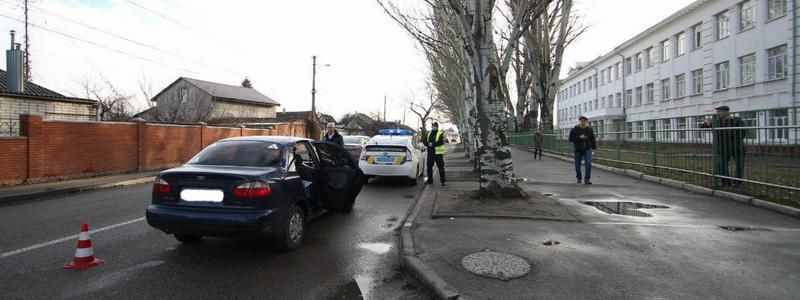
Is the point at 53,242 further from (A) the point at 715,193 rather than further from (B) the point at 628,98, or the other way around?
(B) the point at 628,98

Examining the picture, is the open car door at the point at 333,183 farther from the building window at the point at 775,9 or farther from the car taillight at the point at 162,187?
the building window at the point at 775,9

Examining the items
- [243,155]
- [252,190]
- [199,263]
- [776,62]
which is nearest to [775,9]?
[776,62]

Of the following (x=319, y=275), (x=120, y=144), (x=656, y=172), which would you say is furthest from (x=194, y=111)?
(x=319, y=275)

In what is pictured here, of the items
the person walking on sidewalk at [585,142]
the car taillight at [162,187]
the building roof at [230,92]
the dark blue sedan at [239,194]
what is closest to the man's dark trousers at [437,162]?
the person walking on sidewalk at [585,142]

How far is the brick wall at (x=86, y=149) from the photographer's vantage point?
12.2 m

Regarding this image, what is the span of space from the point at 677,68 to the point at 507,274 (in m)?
37.6

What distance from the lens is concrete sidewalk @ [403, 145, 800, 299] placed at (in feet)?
13.0

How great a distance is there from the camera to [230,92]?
189 ft

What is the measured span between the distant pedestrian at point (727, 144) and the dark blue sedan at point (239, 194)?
7975 mm

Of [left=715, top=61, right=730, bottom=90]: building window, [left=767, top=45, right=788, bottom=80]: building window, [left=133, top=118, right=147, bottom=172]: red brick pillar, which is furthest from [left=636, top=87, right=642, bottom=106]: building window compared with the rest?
[left=133, top=118, right=147, bottom=172]: red brick pillar

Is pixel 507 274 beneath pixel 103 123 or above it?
beneath

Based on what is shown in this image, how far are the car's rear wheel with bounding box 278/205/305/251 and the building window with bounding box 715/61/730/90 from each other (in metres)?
31.7

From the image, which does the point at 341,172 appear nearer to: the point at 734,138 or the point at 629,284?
the point at 629,284

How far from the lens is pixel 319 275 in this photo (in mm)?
4605
